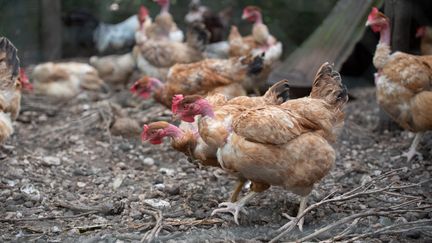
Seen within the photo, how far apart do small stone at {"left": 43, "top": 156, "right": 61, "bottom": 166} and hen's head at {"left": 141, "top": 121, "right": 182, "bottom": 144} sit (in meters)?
1.18

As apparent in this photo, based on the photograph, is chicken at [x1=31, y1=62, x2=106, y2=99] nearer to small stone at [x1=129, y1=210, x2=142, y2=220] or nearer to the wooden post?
the wooden post

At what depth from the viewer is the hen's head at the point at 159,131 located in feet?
13.8

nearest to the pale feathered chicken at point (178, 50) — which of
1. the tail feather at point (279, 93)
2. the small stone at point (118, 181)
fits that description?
the small stone at point (118, 181)

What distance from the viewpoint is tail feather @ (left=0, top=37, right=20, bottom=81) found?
516cm

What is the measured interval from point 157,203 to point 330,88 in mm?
1415

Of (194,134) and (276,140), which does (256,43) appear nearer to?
(194,134)

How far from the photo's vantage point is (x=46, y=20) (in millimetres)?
9219

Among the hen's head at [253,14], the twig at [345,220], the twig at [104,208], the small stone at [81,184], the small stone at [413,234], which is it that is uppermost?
the twig at [345,220]

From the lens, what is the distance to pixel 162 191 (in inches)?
175

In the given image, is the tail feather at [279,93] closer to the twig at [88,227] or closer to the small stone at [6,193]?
the twig at [88,227]

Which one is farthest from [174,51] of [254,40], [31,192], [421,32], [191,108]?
[191,108]

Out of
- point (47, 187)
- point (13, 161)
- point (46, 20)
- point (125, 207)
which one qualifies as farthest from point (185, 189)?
point (46, 20)

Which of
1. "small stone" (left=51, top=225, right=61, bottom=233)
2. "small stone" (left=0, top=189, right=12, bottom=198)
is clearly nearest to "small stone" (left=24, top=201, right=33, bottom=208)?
"small stone" (left=0, top=189, right=12, bottom=198)

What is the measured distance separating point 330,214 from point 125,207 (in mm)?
1369
